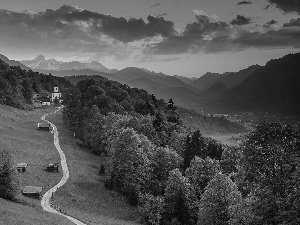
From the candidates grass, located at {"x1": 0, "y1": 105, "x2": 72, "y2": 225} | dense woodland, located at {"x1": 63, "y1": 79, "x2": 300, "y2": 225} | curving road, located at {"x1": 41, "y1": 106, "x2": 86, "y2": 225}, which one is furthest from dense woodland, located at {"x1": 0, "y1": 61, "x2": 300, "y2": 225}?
curving road, located at {"x1": 41, "y1": 106, "x2": 86, "y2": 225}

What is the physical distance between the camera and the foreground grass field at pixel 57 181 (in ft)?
149

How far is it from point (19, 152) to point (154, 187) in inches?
1330

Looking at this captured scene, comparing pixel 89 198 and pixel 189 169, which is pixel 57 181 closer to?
pixel 89 198

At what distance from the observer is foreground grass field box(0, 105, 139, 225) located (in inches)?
1785

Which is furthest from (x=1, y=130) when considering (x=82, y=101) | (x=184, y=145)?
(x=184, y=145)

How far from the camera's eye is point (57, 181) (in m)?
72.1

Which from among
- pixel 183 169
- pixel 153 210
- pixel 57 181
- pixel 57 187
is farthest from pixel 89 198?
pixel 183 169

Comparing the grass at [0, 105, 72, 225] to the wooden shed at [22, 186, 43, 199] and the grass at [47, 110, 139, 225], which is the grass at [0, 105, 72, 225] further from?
the grass at [47, 110, 139, 225]

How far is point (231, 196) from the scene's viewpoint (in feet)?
177

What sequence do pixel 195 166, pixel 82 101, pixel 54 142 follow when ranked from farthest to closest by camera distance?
pixel 82 101
pixel 54 142
pixel 195 166

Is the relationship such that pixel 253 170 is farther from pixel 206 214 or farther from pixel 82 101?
pixel 82 101

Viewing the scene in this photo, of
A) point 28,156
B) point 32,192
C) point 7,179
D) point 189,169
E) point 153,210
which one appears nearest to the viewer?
point 7,179

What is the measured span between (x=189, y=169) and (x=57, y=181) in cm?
2860

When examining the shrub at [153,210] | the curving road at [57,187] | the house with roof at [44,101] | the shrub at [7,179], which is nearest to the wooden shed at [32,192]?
the curving road at [57,187]
